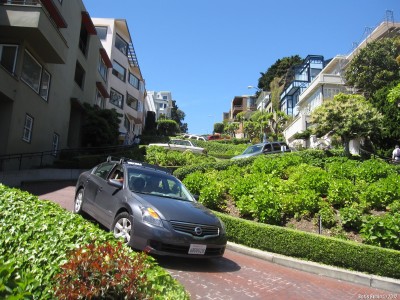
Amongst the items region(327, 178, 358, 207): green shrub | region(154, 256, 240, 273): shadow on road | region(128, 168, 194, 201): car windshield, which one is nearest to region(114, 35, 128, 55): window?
region(327, 178, 358, 207): green shrub

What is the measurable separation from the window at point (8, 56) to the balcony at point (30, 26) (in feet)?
0.99

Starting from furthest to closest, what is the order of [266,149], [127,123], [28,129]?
[127,123]
[266,149]
[28,129]

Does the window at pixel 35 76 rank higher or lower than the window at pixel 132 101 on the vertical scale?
lower

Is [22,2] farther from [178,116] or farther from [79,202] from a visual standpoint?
[178,116]

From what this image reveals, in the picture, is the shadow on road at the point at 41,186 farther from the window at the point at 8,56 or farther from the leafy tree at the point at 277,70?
the leafy tree at the point at 277,70

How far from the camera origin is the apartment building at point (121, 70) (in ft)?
128

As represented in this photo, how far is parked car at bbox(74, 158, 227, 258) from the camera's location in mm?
6328

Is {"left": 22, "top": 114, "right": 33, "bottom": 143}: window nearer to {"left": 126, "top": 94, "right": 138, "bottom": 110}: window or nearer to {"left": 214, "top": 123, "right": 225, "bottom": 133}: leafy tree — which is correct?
{"left": 126, "top": 94, "right": 138, "bottom": 110}: window

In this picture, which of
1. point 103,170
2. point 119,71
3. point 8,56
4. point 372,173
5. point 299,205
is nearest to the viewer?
point 103,170

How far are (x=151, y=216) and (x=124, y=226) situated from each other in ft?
2.29

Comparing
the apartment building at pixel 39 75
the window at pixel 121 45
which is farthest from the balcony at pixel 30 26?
the window at pixel 121 45

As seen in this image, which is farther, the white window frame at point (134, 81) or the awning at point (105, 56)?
the white window frame at point (134, 81)

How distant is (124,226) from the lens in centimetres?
685

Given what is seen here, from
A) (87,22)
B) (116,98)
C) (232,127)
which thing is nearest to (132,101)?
(116,98)
